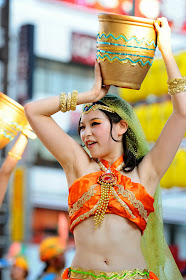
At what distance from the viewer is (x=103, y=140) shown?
3221 mm

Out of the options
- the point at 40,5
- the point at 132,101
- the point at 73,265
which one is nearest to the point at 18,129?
the point at 73,265

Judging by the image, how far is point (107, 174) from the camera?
10.4 feet

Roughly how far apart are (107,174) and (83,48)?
47.5 ft

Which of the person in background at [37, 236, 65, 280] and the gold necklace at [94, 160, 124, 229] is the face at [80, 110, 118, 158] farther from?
the person in background at [37, 236, 65, 280]

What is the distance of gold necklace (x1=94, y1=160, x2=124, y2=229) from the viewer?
309 centimetres

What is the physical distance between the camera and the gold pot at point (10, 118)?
3670mm

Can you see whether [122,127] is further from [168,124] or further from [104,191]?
[104,191]

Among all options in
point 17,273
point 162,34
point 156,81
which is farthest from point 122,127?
point 156,81

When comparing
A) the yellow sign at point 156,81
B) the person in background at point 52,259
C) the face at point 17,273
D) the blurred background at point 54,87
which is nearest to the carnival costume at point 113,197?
the person in background at point 52,259

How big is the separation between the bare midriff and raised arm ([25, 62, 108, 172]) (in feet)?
1.14

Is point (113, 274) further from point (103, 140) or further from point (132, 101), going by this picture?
point (132, 101)

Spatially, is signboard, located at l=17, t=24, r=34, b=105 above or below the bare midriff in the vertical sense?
Result: below

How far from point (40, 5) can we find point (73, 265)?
1725 cm

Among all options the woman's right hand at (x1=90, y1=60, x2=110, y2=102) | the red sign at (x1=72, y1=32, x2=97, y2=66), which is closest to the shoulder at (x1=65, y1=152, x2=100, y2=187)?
the woman's right hand at (x1=90, y1=60, x2=110, y2=102)
